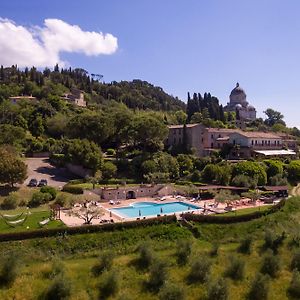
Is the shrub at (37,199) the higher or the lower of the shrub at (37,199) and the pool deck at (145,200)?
the higher

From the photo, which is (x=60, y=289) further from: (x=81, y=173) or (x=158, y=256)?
(x=81, y=173)

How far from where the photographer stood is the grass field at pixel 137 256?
2245 cm

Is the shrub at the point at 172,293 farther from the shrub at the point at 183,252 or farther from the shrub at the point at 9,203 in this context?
the shrub at the point at 9,203

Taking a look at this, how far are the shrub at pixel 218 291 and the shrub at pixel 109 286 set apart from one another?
519cm

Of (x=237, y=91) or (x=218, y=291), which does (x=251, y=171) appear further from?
(x=237, y=91)

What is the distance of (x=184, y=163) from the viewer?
52406 millimetres

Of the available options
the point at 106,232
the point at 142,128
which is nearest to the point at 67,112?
the point at 142,128

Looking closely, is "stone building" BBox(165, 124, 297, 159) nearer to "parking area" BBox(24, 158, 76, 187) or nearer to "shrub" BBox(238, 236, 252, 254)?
"parking area" BBox(24, 158, 76, 187)

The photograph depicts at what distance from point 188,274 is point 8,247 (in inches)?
483

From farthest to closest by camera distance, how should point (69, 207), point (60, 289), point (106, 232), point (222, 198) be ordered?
point (222, 198), point (69, 207), point (106, 232), point (60, 289)

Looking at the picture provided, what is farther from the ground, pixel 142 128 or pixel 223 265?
pixel 142 128

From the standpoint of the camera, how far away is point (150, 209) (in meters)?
38.3

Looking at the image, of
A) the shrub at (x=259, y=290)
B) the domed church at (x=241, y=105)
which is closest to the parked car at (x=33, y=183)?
the shrub at (x=259, y=290)

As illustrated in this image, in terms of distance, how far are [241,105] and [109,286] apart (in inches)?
3673
